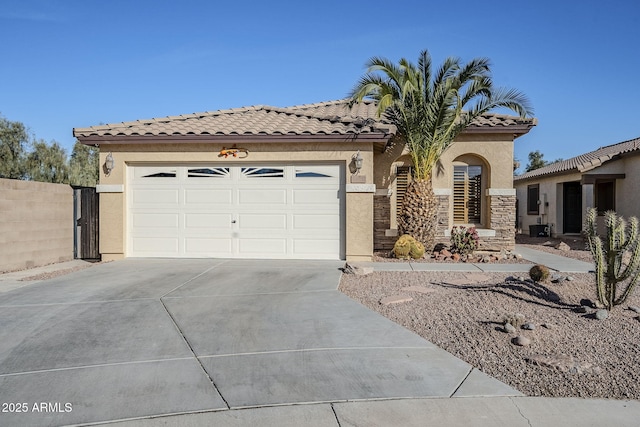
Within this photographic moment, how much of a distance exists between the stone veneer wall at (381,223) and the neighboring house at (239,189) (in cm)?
261

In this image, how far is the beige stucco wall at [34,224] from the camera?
427 inches

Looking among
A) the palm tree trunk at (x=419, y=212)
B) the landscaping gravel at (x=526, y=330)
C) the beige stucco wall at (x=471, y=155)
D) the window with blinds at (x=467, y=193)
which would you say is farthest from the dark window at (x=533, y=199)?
the landscaping gravel at (x=526, y=330)

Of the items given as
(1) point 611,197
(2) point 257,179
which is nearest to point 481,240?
(2) point 257,179

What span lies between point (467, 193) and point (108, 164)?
10.2 m

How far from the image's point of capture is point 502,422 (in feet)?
12.8

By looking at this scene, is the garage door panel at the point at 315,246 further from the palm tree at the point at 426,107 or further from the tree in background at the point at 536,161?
the tree in background at the point at 536,161

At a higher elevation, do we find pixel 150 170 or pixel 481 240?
pixel 150 170

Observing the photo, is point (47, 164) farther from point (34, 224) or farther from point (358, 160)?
point (358, 160)

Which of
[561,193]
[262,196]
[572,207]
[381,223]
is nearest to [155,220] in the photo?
[262,196]

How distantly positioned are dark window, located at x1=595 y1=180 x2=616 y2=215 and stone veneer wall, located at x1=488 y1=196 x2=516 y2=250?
6871 millimetres

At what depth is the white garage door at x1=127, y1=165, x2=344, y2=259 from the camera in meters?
12.2

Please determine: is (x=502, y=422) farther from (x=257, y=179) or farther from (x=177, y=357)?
(x=257, y=179)

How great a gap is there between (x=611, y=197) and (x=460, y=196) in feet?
26.6

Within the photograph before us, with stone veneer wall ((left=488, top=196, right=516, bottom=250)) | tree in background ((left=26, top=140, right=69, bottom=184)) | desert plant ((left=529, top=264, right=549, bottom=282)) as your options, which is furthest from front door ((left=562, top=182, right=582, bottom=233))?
tree in background ((left=26, top=140, right=69, bottom=184))
